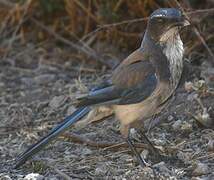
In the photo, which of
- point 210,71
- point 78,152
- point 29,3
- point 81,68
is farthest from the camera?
point 29,3

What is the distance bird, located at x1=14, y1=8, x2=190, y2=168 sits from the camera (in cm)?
518

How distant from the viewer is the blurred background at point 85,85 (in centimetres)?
535

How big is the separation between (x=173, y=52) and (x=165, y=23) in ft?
0.69

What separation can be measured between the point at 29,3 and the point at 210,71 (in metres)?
2.28

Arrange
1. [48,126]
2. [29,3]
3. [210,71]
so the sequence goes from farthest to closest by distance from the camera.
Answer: [29,3] < [210,71] < [48,126]

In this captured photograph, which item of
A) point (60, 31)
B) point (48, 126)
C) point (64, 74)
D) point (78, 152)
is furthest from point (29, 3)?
point (78, 152)

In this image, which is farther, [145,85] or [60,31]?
[60,31]

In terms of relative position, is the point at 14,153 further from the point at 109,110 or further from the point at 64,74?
the point at 64,74

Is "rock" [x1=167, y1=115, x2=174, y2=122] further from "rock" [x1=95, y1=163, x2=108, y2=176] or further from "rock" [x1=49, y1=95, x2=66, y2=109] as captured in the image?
"rock" [x1=49, y1=95, x2=66, y2=109]

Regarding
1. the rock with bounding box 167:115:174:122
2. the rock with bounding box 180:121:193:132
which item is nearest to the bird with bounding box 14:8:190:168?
the rock with bounding box 180:121:193:132

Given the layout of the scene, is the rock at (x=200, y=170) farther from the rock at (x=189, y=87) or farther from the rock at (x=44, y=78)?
the rock at (x=44, y=78)

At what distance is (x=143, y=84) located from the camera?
16.9 ft

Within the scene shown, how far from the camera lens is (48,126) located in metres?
6.18

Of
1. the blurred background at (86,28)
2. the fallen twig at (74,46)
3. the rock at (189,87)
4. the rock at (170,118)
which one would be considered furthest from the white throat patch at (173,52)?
the fallen twig at (74,46)
